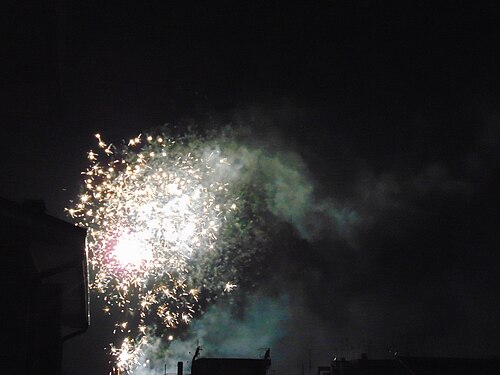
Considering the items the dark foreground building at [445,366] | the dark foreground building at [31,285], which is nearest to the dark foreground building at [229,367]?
the dark foreground building at [445,366]

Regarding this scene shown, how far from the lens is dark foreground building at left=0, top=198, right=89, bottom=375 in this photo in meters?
7.55

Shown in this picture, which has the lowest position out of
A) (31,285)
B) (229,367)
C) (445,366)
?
(445,366)

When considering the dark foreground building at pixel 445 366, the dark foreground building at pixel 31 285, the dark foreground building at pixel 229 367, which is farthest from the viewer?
the dark foreground building at pixel 229 367

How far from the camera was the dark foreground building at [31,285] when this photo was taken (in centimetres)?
755

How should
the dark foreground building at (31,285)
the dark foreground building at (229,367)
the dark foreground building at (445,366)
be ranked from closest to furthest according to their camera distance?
the dark foreground building at (31,285) < the dark foreground building at (445,366) < the dark foreground building at (229,367)

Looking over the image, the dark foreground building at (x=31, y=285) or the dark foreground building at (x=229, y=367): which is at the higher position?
the dark foreground building at (x=31, y=285)

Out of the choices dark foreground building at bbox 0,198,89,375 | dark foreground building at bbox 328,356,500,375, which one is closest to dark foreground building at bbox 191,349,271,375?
dark foreground building at bbox 328,356,500,375

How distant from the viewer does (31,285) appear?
26.0 feet

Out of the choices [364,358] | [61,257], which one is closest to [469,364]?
[364,358]

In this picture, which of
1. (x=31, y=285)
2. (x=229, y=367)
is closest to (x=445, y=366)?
(x=229, y=367)

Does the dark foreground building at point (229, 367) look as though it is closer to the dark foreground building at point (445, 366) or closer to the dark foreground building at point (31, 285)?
the dark foreground building at point (445, 366)

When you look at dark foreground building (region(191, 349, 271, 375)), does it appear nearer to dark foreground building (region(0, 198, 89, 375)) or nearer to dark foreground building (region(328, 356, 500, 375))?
dark foreground building (region(328, 356, 500, 375))

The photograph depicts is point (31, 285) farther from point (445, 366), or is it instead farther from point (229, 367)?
point (445, 366)

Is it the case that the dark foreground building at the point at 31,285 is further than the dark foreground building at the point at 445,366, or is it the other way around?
the dark foreground building at the point at 445,366
